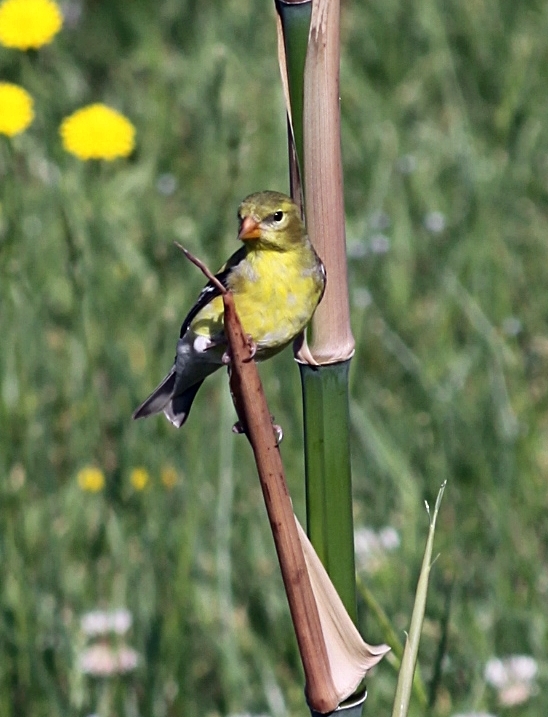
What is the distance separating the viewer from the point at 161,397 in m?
1.82

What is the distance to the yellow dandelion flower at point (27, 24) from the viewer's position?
298 centimetres

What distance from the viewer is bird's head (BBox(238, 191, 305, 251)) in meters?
1.68

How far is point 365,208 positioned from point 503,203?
449 mm

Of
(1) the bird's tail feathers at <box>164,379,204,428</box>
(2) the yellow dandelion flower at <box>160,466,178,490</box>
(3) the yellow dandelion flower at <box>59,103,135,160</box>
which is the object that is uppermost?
(3) the yellow dandelion flower at <box>59,103,135,160</box>

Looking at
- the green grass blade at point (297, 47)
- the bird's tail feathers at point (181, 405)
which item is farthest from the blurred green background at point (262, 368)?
the green grass blade at point (297, 47)

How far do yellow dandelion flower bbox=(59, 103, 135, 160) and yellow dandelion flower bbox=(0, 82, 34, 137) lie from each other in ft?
0.50

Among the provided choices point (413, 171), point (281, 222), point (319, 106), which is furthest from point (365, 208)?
point (319, 106)

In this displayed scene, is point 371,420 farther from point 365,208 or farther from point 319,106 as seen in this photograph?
point 319,106

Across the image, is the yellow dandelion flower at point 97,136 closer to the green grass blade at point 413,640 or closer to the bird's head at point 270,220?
the bird's head at point 270,220

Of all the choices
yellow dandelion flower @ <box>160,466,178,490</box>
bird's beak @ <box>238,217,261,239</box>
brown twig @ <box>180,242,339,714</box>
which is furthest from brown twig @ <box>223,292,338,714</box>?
yellow dandelion flower @ <box>160,466,178,490</box>

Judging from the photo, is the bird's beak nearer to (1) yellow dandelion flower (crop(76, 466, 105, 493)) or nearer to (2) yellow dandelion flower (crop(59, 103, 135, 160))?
(1) yellow dandelion flower (crop(76, 466, 105, 493))

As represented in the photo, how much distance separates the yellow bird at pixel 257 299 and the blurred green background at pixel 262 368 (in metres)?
0.47

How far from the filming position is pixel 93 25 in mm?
5359

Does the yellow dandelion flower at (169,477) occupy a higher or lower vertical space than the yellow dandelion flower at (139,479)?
lower
